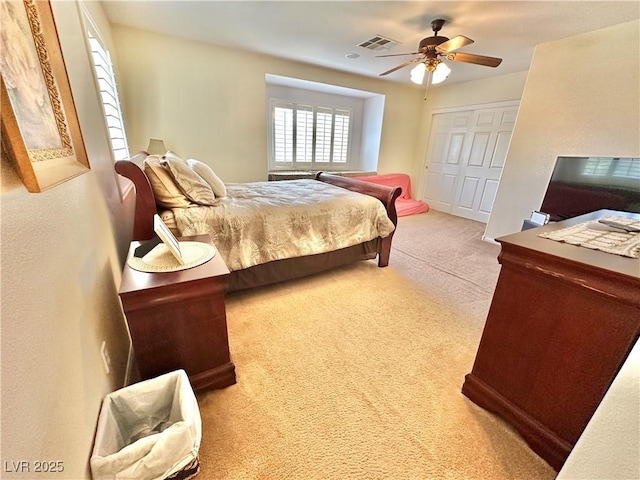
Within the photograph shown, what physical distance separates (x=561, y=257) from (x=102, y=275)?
2.03m

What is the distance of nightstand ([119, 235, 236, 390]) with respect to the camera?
1113 mm

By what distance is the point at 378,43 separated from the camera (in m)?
3.20

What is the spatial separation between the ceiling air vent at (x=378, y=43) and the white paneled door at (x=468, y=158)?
2384 millimetres

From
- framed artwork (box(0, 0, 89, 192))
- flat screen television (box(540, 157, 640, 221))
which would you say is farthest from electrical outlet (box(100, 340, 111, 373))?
flat screen television (box(540, 157, 640, 221))

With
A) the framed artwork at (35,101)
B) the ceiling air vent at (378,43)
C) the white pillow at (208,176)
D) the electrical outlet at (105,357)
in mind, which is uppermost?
the ceiling air vent at (378,43)

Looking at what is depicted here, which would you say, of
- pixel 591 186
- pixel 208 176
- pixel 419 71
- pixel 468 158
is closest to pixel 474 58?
pixel 419 71

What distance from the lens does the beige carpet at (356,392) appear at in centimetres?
110

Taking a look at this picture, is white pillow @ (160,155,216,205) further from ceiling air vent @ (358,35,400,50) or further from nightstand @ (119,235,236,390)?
ceiling air vent @ (358,35,400,50)

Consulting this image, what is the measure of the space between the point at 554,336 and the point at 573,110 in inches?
126

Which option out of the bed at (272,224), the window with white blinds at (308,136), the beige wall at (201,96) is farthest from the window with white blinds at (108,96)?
the window with white blinds at (308,136)

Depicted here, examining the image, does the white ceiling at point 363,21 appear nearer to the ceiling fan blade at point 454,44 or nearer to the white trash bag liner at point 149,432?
the ceiling fan blade at point 454,44

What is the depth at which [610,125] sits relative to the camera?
2666 millimetres

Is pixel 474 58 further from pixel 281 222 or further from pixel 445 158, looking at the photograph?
pixel 445 158

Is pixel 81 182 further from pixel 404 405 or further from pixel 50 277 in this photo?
pixel 404 405
